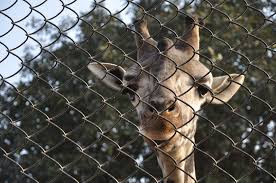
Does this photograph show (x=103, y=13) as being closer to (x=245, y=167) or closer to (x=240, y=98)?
(x=240, y=98)

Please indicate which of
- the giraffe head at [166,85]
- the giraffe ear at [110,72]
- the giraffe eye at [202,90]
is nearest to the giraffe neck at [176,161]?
the giraffe head at [166,85]

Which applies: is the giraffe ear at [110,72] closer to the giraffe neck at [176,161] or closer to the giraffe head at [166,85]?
the giraffe head at [166,85]

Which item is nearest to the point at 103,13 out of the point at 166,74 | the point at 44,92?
the point at 44,92

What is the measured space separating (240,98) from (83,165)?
107 inches

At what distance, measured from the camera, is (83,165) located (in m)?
11.1

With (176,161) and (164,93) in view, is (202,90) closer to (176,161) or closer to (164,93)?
(176,161)

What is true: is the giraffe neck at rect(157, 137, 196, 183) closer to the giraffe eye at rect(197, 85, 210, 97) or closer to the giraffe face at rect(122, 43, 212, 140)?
the giraffe face at rect(122, 43, 212, 140)

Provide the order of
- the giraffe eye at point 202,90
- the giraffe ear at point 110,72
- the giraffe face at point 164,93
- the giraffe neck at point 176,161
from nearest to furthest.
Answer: the giraffe face at point 164,93, the giraffe neck at point 176,161, the giraffe eye at point 202,90, the giraffe ear at point 110,72

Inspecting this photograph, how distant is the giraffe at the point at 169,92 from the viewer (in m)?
4.52

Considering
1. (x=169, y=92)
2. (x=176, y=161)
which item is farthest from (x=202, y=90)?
(x=169, y=92)

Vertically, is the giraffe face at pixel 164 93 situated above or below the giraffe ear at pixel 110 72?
above

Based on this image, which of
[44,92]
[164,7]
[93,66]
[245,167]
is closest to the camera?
[93,66]

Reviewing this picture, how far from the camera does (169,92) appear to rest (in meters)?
4.57

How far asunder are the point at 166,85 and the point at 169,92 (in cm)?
28
